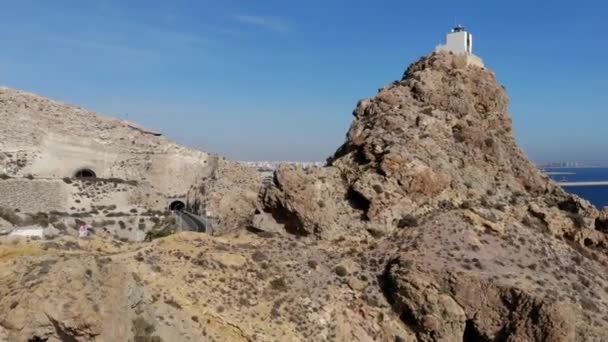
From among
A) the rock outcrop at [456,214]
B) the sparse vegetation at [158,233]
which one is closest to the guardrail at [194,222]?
the sparse vegetation at [158,233]

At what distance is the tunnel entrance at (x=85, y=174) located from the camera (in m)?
36.9

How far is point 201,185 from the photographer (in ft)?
122

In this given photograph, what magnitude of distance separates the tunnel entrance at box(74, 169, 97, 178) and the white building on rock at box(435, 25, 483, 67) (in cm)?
2445

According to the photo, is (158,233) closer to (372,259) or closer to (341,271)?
(341,271)

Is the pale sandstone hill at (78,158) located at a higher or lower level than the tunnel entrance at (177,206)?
higher

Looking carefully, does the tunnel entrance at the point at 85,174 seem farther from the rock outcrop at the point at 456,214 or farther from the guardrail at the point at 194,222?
the rock outcrop at the point at 456,214

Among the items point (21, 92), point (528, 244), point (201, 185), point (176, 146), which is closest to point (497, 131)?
point (528, 244)

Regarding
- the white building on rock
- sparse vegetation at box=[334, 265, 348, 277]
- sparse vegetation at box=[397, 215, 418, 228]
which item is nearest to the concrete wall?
the white building on rock

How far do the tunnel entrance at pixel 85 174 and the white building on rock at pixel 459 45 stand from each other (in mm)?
24452

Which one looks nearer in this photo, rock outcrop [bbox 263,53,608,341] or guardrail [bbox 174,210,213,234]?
rock outcrop [bbox 263,53,608,341]

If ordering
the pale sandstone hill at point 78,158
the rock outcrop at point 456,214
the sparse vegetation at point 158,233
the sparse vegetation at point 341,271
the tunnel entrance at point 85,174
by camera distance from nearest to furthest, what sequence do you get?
the rock outcrop at point 456,214
the sparse vegetation at point 341,271
the sparse vegetation at point 158,233
the pale sandstone hill at point 78,158
the tunnel entrance at point 85,174

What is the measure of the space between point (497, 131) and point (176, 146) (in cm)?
2254

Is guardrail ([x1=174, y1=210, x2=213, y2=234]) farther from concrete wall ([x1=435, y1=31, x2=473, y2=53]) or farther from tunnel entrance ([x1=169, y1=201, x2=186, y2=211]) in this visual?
concrete wall ([x1=435, y1=31, x2=473, y2=53])

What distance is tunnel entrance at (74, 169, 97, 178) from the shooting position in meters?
36.9
